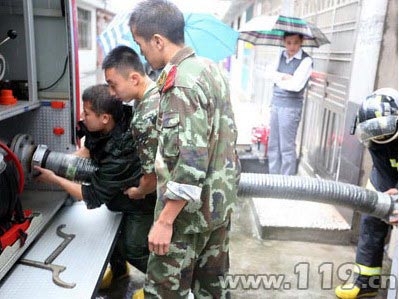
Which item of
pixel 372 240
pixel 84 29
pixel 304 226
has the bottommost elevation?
pixel 304 226

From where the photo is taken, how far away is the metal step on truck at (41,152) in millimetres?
2213

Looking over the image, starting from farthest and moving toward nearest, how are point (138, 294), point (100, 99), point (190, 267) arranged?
point (138, 294), point (100, 99), point (190, 267)

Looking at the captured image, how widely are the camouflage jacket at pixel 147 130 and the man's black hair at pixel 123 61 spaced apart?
0.73 feet

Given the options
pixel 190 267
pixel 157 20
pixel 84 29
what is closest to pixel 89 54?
pixel 84 29

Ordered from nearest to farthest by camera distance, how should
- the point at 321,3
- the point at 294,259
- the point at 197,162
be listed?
1. the point at 197,162
2. the point at 294,259
3. the point at 321,3

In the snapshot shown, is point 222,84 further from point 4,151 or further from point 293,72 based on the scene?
point 293,72

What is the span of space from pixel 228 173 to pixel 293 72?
2.98 meters

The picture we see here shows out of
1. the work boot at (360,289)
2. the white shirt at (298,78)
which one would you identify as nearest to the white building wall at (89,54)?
the white shirt at (298,78)

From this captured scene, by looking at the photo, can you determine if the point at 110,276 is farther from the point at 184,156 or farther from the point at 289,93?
the point at 289,93

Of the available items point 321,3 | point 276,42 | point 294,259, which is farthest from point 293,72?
point 294,259

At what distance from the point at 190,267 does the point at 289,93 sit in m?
3.03

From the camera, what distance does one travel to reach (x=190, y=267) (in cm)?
197

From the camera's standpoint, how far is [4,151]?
2361mm

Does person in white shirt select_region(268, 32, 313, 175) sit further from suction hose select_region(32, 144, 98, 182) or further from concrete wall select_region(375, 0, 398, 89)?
suction hose select_region(32, 144, 98, 182)
